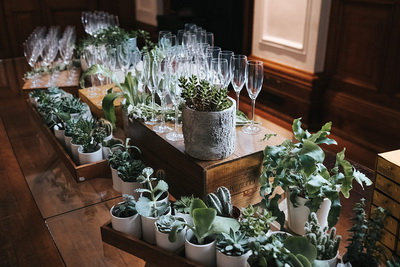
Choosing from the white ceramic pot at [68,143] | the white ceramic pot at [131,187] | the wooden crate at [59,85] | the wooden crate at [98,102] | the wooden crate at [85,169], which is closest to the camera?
the white ceramic pot at [131,187]

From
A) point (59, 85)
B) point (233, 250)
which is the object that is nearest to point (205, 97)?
point (233, 250)

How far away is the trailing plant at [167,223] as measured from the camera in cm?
95

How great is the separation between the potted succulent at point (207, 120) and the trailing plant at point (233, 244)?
0.32 m

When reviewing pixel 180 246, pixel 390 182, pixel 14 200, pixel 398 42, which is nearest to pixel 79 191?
pixel 14 200

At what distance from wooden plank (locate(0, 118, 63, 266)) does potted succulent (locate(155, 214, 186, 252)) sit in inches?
10.5

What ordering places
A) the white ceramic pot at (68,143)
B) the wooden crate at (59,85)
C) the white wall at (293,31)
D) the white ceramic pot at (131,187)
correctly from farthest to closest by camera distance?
the white wall at (293,31) → the wooden crate at (59,85) → the white ceramic pot at (68,143) → the white ceramic pot at (131,187)

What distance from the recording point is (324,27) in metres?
3.25

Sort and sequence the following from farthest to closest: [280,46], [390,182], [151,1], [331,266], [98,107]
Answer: [151,1] → [280,46] → [98,107] → [390,182] → [331,266]

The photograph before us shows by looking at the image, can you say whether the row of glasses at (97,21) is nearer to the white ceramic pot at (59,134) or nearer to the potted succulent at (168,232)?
the white ceramic pot at (59,134)

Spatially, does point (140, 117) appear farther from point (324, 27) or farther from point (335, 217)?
point (324, 27)

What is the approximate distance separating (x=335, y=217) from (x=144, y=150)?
2.40 ft

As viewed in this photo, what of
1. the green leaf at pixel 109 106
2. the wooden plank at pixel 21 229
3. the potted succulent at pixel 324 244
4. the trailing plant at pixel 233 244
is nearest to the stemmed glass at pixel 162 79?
the green leaf at pixel 109 106

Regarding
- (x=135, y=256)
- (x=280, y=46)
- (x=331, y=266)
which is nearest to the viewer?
(x=331, y=266)

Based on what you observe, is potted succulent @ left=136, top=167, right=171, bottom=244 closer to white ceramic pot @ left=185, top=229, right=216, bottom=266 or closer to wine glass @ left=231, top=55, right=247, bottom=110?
white ceramic pot @ left=185, top=229, right=216, bottom=266
